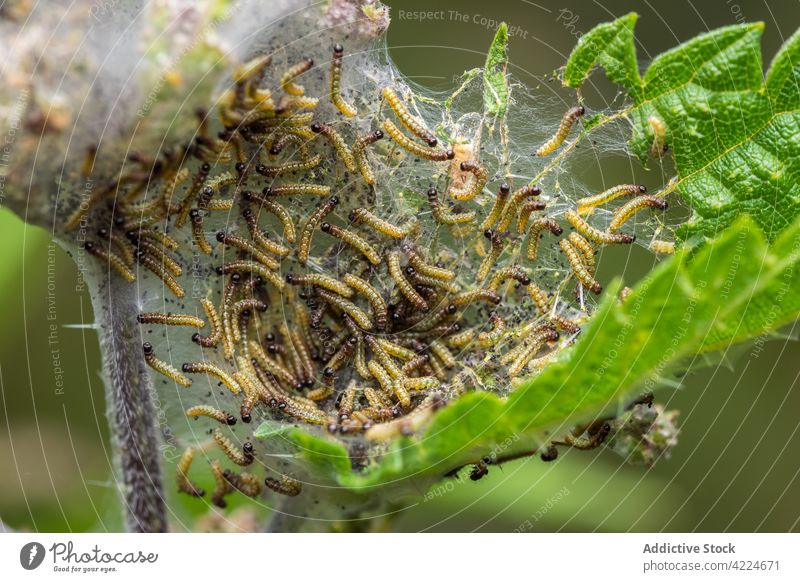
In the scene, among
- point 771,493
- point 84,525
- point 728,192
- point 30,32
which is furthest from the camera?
point 771,493

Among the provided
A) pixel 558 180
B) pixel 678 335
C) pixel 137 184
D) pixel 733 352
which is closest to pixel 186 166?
pixel 137 184

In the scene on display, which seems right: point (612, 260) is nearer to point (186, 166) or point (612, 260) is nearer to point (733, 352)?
point (733, 352)

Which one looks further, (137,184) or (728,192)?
(728,192)

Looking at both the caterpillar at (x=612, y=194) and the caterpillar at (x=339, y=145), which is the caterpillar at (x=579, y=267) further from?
the caterpillar at (x=339, y=145)

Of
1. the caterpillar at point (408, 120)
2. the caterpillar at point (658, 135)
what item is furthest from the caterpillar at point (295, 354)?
the caterpillar at point (658, 135)
